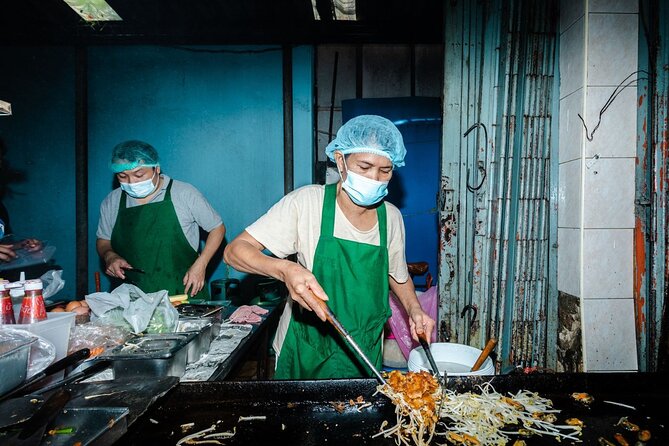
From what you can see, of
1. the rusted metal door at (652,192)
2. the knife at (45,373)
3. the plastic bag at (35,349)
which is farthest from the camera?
the rusted metal door at (652,192)

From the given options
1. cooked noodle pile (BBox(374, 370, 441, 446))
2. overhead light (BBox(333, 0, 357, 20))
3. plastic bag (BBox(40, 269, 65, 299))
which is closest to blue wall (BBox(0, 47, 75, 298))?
plastic bag (BBox(40, 269, 65, 299))

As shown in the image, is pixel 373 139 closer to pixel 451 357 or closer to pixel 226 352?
pixel 451 357

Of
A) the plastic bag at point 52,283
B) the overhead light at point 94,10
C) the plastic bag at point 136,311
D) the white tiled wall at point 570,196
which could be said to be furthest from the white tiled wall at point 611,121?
the overhead light at point 94,10

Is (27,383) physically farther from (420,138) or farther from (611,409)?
(420,138)

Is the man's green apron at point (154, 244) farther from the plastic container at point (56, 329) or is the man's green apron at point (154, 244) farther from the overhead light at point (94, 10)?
the overhead light at point (94, 10)

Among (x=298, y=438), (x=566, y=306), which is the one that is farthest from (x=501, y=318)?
(x=298, y=438)

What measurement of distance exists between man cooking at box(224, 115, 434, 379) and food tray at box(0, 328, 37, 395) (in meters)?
1.06

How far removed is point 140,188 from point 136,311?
169 cm

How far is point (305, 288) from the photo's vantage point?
77.8 inches

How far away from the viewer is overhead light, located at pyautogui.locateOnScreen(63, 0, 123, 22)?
462cm

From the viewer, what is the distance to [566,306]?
3020 millimetres

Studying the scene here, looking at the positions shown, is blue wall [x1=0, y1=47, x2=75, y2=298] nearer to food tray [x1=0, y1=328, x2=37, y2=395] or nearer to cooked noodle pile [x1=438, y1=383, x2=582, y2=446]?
food tray [x1=0, y1=328, x2=37, y2=395]

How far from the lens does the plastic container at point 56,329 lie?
5.87ft

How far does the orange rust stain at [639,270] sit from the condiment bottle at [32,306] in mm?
3968
